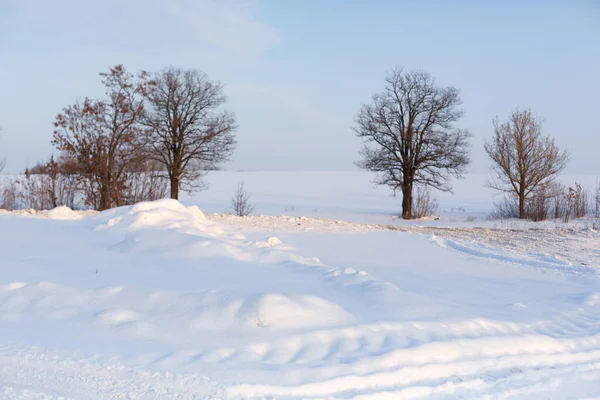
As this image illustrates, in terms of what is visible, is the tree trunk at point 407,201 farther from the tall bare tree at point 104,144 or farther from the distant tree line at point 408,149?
the tall bare tree at point 104,144

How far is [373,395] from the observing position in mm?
3486

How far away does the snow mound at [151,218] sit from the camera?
10892mm

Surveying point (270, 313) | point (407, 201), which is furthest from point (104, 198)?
point (270, 313)

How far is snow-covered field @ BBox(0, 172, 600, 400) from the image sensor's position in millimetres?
3629

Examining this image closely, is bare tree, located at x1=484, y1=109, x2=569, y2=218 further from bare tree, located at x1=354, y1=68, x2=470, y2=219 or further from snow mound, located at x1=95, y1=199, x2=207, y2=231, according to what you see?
snow mound, located at x1=95, y1=199, x2=207, y2=231

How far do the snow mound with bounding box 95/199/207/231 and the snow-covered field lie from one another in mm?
1385

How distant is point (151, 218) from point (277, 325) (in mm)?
7237

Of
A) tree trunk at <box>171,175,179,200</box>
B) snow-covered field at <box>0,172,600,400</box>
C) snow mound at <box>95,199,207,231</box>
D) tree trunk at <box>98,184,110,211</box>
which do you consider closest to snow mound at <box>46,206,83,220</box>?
snow mound at <box>95,199,207,231</box>

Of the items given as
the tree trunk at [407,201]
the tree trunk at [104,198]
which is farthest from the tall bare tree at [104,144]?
the tree trunk at [407,201]

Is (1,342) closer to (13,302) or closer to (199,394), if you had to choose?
(13,302)

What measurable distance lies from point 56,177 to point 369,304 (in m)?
17.2

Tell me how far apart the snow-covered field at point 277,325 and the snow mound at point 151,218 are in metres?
1.39

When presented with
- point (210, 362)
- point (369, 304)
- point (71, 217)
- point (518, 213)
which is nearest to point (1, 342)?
point (210, 362)

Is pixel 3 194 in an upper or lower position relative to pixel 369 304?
upper
